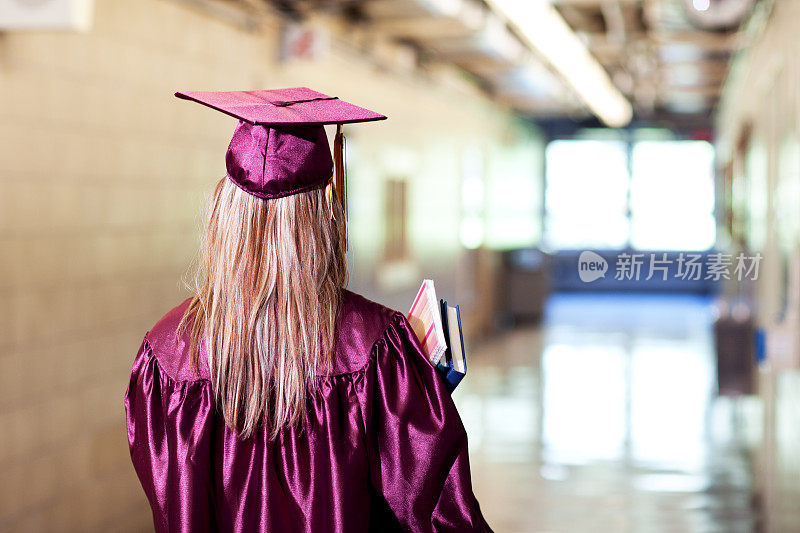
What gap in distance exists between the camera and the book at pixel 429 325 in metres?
1.47

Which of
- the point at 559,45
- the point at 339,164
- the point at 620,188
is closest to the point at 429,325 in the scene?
the point at 339,164

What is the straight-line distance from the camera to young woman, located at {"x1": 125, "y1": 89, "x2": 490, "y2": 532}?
1.43 m

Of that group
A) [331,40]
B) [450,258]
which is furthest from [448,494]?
[450,258]

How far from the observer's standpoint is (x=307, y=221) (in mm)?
1435

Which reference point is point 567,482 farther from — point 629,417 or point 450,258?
point 450,258

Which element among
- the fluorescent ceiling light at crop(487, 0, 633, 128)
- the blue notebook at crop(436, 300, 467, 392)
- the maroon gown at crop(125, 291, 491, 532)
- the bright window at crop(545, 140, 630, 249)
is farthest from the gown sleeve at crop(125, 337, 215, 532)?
the bright window at crop(545, 140, 630, 249)

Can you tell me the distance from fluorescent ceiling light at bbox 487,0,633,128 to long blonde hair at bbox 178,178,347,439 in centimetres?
278

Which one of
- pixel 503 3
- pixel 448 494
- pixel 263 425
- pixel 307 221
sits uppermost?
pixel 503 3

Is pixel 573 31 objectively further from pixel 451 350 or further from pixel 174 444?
pixel 174 444

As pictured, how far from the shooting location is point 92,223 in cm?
366

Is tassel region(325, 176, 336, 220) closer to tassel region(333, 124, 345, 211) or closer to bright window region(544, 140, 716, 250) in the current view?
tassel region(333, 124, 345, 211)

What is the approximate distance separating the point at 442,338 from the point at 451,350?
54 millimetres

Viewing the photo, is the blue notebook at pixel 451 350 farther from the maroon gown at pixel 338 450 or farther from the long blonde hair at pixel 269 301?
the long blonde hair at pixel 269 301

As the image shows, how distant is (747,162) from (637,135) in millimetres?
10341
